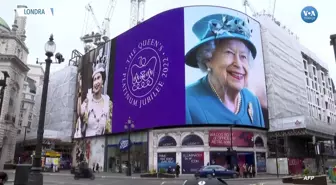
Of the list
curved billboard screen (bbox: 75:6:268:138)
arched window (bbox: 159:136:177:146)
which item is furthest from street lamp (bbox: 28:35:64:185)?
arched window (bbox: 159:136:177:146)

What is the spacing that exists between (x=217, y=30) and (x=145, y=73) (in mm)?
13511

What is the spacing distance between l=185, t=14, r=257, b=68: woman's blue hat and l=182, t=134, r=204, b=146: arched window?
1054 centimetres

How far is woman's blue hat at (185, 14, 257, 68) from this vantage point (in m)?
49.6

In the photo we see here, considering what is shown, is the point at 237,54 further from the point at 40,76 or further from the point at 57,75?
Answer: the point at 40,76

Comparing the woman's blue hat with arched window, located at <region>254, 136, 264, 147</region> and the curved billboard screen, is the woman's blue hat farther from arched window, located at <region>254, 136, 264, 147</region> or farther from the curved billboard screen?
arched window, located at <region>254, 136, 264, 147</region>

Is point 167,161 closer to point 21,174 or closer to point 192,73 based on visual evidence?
point 192,73

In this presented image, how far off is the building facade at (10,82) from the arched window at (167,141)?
2926 centimetres

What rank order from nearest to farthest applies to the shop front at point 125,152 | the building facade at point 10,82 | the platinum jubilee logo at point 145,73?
the platinum jubilee logo at point 145,73, the shop front at point 125,152, the building facade at point 10,82

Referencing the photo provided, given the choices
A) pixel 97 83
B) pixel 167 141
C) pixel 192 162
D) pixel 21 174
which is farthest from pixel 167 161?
pixel 21 174

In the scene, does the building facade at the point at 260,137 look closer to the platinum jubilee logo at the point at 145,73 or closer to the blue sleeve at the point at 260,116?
the blue sleeve at the point at 260,116

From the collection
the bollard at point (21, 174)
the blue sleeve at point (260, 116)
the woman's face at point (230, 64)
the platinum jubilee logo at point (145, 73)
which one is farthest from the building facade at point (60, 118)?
the bollard at point (21, 174)

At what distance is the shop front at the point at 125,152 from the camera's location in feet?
173

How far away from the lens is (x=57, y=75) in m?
84.2

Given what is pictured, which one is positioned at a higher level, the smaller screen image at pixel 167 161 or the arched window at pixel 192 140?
the arched window at pixel 192 140
